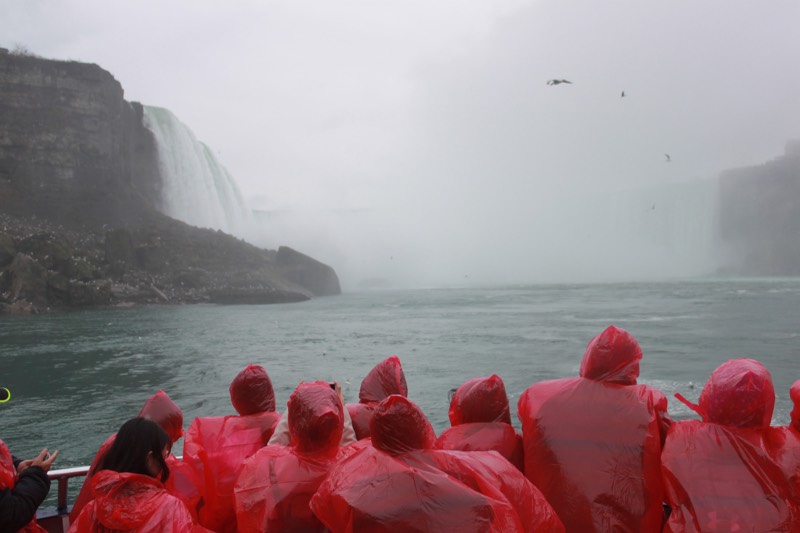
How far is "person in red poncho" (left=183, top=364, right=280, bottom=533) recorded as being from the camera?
333 centimetres

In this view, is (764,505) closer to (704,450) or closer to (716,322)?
(704,450)

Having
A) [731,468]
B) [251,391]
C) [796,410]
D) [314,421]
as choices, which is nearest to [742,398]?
[731,468]

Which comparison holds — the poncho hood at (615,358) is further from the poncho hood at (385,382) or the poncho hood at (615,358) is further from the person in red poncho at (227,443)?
the person in red poncho at (227,443)

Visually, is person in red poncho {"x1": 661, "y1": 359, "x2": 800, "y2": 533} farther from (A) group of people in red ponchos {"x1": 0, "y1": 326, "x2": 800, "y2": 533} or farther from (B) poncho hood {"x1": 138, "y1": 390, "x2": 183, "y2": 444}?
(B) poncho hood {"x1": 138, "y1": 390, "x2": 183, "y2": 444}

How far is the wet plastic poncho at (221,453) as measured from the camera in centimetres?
333

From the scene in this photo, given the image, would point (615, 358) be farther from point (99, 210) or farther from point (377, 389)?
point (99, 210)

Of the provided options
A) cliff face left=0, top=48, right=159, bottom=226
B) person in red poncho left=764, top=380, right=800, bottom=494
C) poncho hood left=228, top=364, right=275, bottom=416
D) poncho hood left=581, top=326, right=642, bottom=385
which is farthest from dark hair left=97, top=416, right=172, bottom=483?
cliff face left=0, top=48, right=159, bottom=226

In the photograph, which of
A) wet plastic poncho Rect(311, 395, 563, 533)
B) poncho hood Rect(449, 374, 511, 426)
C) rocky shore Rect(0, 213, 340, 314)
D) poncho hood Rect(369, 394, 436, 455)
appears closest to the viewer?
wet plastic poncho Rect(311, 395, 563, 533)

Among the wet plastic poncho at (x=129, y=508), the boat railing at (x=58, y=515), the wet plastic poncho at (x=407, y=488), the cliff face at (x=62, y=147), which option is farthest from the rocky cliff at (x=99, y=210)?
the wet plastic poncho at (x=407, y=488)

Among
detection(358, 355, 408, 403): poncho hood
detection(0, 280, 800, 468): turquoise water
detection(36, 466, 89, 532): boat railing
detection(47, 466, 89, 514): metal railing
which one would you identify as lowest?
detection(0, 280, 800, 468): turquoise water

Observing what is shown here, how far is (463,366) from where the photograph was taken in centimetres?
1808

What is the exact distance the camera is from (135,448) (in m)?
2.23

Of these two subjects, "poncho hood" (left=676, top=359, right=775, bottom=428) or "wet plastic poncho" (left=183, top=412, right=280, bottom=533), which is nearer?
"poncho hood" (left=676, top=359, right=775, bottom=428)

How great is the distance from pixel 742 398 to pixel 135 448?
2.37m
